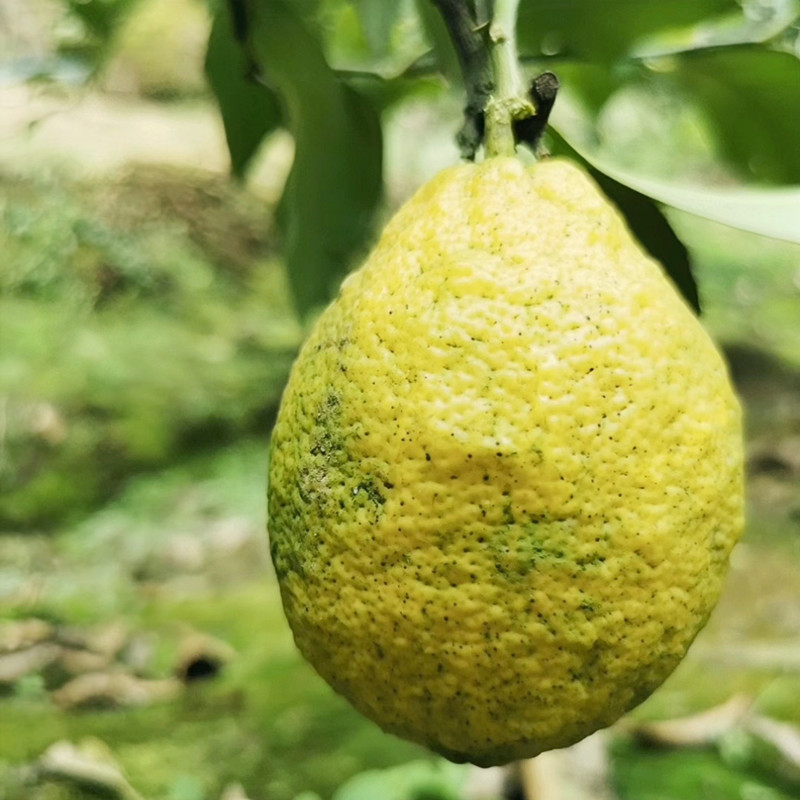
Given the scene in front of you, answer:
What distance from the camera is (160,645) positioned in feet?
4.10

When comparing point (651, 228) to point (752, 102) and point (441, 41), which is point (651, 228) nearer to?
point (441, 41)

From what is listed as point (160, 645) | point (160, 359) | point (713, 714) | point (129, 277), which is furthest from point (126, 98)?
point (713, 714)

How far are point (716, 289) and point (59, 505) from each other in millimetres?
2634

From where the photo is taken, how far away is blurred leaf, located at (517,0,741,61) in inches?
35.1

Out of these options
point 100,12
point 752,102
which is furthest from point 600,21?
point 100,12

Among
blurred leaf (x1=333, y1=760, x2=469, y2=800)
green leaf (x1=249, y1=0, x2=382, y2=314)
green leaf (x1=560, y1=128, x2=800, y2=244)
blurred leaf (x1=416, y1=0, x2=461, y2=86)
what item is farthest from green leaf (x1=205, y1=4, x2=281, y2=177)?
blurred leaf (x1=333, y1=760, x2=469, y2=800)

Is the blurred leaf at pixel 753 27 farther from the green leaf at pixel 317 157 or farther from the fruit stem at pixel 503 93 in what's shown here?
the fruit stem at pixel 503 93

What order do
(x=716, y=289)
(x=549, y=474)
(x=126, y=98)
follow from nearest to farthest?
(x=549, y=474)
(x=716, y=289)
(x=126, y=98)

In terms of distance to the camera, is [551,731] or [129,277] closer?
[551,731]

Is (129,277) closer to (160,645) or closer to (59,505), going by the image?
(59,505)

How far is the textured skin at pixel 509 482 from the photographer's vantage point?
48 cm

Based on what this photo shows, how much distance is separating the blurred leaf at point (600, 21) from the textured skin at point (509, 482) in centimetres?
44

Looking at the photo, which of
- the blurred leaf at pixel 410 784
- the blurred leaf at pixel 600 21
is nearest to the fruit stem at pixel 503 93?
the blurred leaf at pixel 600 21

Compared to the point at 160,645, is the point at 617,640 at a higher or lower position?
higher
